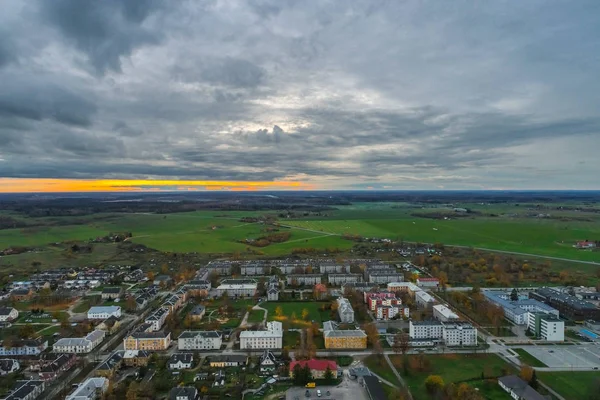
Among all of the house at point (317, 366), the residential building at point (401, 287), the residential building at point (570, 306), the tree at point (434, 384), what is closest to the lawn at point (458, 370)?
the tree at point (434, 384)

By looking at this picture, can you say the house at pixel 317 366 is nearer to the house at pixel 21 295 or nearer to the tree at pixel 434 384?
the tree at pixel 434 384

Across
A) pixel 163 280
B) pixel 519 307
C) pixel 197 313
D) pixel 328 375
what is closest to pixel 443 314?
pixel 519 307

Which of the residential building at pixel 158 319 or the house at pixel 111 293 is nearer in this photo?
the residential building at pixel 158 319

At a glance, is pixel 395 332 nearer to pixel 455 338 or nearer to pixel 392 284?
pixel 455 338

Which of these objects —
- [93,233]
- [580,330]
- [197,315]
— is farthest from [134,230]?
[580,330]

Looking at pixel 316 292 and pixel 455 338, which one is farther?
pixel 316 292

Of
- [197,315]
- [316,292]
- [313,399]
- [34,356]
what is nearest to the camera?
[313,399]

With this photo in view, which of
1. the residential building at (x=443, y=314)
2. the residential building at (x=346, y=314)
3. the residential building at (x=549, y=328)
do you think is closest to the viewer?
the residential building at (x=549, y=328)
